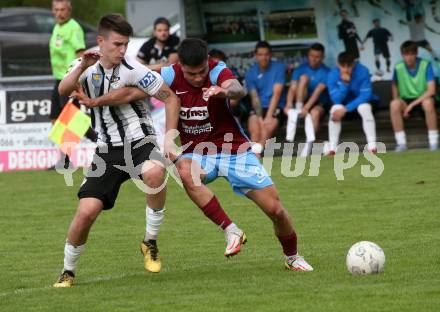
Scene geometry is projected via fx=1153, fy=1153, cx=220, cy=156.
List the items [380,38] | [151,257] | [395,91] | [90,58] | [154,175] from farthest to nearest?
[380,38]
[395,91]
[151,257]
[154,175]
[90,58]

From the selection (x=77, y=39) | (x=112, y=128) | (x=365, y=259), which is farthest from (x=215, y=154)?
(x=77, y=39)

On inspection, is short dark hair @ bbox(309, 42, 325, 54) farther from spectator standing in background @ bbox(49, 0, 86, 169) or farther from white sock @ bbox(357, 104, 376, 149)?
spectator standing in background @ bbox(49, 0, 86, 169)

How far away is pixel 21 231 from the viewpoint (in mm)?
10938

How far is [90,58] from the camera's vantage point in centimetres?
757

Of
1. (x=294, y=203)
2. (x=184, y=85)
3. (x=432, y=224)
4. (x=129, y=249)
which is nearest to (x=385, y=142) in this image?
(x=294, y=203)

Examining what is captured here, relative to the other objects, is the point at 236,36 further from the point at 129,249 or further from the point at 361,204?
the point at 129,249

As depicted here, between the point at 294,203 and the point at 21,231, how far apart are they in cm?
296

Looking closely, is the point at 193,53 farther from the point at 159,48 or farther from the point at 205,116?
the point at 159,48

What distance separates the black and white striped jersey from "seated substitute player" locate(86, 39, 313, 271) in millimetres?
86

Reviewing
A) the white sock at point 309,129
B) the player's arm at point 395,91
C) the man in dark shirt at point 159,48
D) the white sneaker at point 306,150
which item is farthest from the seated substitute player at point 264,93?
the player's arm at point 395,91

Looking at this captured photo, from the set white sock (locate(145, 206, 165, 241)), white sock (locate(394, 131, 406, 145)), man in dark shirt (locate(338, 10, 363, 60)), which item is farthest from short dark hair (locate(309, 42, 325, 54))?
white sock (locate(145, 206, 165, 241))

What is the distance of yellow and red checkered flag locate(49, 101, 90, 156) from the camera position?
52.7 ft

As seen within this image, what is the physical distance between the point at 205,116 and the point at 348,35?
10.6 metres

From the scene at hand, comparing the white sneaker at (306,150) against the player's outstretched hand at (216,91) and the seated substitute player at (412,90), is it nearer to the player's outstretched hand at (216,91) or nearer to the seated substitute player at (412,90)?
the seated substitute player at (412,90)
